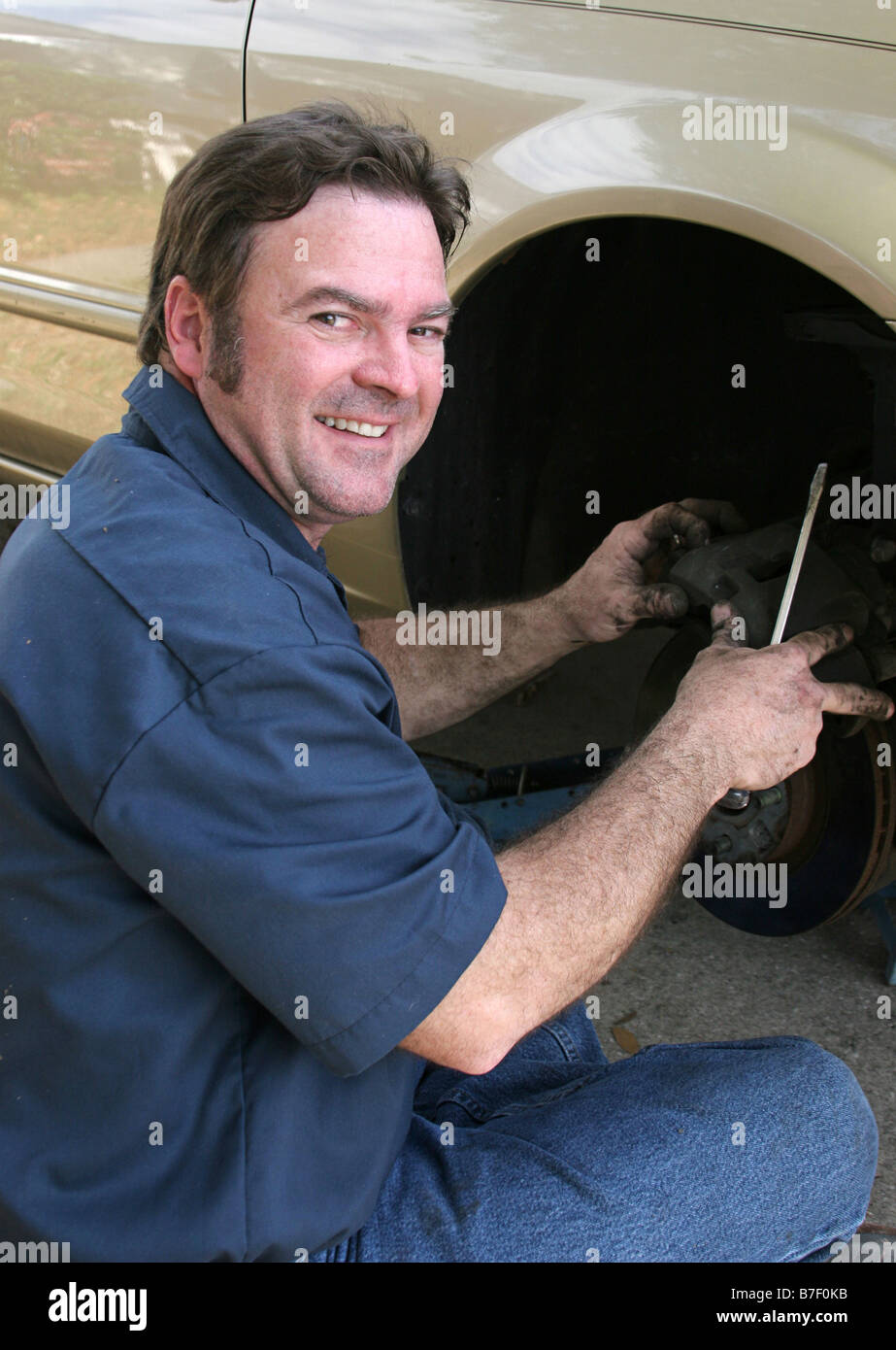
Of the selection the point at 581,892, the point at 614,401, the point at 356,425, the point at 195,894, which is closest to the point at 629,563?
the point at 614,401

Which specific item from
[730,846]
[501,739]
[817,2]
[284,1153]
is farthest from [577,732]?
[284,1153]

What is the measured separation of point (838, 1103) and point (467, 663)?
0.80 m

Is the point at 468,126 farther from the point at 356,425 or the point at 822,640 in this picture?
the point at 822,640

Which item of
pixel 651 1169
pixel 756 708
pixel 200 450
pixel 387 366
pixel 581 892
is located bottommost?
pixel 651 1169

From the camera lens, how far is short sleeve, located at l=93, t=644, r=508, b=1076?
97cm

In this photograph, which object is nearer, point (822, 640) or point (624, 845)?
point (624, 845)

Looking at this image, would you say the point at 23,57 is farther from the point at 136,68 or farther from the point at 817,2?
the point at 817,2

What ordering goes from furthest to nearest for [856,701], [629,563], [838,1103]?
[629,563] → [856,701] → [838,1103]

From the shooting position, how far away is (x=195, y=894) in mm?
975

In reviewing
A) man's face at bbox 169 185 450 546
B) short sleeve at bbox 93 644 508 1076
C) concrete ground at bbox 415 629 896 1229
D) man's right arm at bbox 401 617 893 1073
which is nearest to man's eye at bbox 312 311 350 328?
man's face at bbox 169 185 450 546

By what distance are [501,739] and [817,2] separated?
5.28 ft

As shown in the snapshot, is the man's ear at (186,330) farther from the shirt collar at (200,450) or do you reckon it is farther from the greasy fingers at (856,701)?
the greasy fingers at (856,701)

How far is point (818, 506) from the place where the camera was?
1721mm

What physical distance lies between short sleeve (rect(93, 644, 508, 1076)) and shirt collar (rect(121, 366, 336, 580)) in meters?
0.25
